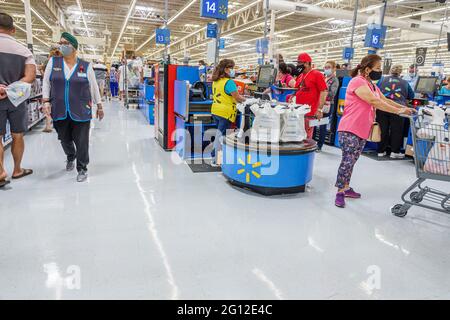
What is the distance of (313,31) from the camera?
19906 mm

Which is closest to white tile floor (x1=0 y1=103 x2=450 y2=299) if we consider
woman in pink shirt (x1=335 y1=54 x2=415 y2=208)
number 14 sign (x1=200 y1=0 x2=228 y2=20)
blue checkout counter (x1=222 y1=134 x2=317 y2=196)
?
blue checkout counter (x1=222 y1=134 x2=317 y2=196)

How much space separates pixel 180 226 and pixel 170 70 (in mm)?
3150

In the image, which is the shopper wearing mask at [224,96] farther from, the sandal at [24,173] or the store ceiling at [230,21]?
the store ceiling at [230,21]

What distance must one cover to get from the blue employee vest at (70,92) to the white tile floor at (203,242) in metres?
0.76

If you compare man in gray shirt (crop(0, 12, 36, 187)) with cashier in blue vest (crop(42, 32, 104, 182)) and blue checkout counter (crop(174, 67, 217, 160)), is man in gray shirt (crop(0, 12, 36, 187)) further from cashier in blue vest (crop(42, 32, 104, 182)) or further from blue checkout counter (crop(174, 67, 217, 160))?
blue checkout counter (crop(174, 67, 217, 160))

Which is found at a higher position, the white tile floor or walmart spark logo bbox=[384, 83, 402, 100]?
walmart spark logo bbox=[384, 83, 402, 100]

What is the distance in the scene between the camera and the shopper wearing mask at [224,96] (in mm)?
4020

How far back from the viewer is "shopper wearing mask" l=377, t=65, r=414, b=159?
17.6 feet

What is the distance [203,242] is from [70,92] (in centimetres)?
224

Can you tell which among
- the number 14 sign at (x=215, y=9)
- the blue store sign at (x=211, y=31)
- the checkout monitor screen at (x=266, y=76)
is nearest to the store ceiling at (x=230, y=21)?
the blue store sign at (x=211, y=31)

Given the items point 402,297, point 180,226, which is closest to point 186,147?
point 180,226

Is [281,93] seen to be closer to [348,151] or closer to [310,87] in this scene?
[310,87]

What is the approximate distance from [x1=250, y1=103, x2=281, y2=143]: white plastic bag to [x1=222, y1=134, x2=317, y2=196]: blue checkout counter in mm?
89
